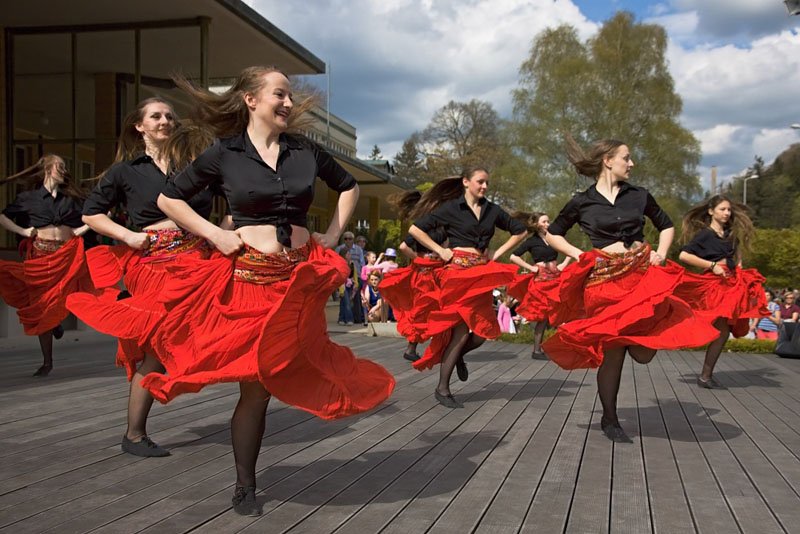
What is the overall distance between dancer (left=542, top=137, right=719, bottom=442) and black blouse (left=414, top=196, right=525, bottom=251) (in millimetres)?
1211

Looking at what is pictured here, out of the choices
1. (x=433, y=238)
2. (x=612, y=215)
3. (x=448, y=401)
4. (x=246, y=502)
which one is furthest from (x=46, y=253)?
(x=612, y=215)

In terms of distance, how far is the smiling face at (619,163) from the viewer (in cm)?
582

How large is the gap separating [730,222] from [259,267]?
20.4 feet

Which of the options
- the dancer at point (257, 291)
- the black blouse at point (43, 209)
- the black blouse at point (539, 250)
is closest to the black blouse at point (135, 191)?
the dancer at point (257, 291)

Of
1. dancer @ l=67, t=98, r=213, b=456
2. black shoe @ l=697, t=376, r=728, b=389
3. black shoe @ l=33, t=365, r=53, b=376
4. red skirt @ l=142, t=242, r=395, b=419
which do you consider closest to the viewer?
red skirt @ l=142, t=242, r=395, b=419

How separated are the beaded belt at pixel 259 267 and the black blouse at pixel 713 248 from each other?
18.7 ft

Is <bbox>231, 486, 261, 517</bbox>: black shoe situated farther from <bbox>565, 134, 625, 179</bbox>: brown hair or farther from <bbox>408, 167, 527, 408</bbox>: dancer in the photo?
<bbox>565, 134, 625, 179</bbox>: brown hair

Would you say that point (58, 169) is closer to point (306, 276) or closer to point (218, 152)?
point (218, 152)

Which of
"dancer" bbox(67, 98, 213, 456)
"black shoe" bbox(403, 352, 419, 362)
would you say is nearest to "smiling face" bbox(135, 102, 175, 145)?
"dancer" bbox(67, 98, 213, 456)

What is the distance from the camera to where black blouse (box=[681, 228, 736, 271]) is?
8.27m

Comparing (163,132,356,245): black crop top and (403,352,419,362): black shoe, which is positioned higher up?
(163,132,356,245): black crop top

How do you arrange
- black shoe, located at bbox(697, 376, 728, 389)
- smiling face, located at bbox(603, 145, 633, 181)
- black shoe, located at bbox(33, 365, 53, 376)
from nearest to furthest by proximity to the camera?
smiling face, located at bbox(603, 145, 633, 181)
black shoe, located at bbox(33, 365, 53, 376)
black shoe, located at bbox(697, 376, 728, 389)

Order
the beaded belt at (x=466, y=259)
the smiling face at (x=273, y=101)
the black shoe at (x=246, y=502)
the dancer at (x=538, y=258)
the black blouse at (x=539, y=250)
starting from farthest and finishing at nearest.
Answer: the black blouse at (x=539, y=250)
the dancer at (x=538, y=258)
the beaded belt at (x=466, y=259)
the smiling face at (x=273, y=101)
the black shoe at (x=246, y=502)

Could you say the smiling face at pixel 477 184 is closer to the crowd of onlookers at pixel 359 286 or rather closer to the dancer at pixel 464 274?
the dancer at pixel 464 274
